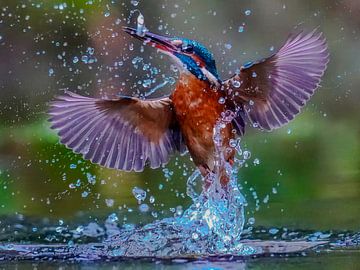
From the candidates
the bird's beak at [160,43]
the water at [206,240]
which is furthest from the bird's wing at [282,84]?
the bird's beak at [160,43]

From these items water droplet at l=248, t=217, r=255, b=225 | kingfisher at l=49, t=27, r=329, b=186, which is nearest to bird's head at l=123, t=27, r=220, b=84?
kingfisher at l=49, t=27, r=329, b=186

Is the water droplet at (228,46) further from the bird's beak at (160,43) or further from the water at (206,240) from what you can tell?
the bird's beak at (160,43)

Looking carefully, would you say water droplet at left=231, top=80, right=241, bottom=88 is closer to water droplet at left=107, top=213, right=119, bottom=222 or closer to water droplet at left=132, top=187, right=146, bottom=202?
water droplet at left=107, top=213, right=119, bottom=222

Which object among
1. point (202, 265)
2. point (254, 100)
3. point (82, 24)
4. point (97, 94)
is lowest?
point (202, 265)

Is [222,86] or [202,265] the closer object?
[202,265]

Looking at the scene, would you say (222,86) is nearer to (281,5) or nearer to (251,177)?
(251,177)

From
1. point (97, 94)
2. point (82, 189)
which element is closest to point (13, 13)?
point (97, 94)

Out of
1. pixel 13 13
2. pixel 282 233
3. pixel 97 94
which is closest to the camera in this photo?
pixel 282 233
